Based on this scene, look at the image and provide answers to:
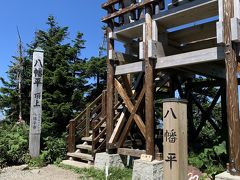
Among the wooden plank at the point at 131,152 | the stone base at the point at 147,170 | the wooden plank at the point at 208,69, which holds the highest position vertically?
the wooden plank at the point at 208,69

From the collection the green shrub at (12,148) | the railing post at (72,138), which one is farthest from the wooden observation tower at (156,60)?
the green shrub at (12,148)

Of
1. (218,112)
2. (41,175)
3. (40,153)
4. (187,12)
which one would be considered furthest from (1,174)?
(218,112)

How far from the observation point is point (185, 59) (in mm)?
6816

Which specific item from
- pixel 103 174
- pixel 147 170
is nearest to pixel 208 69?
pixel 147 170

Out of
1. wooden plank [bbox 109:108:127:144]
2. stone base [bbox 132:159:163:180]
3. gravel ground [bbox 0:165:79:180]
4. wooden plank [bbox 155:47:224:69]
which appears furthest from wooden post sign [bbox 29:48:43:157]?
wooden plank [bbox 155:47:224:69]

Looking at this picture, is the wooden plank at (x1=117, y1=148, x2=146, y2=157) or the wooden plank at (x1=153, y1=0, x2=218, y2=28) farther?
the wooden plank at (x1=117, y1=148, x2=146, y2=157)

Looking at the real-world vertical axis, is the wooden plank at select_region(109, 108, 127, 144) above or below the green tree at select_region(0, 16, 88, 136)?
below

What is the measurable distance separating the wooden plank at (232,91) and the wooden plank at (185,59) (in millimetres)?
280

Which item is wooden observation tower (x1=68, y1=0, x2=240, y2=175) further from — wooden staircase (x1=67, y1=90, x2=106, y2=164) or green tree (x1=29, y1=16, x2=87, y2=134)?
green tree (x1=29, y1=16, x2=87, y2=134)

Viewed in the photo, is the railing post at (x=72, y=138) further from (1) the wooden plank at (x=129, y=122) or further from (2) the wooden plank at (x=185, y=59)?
(2) the wooden plank at (x=185, y=59)

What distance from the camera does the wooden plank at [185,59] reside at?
621 centimetres

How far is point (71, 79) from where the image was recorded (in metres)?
14.2

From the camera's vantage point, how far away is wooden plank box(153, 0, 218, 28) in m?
6.69

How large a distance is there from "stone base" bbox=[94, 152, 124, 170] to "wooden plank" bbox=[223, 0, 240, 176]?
3589mm
